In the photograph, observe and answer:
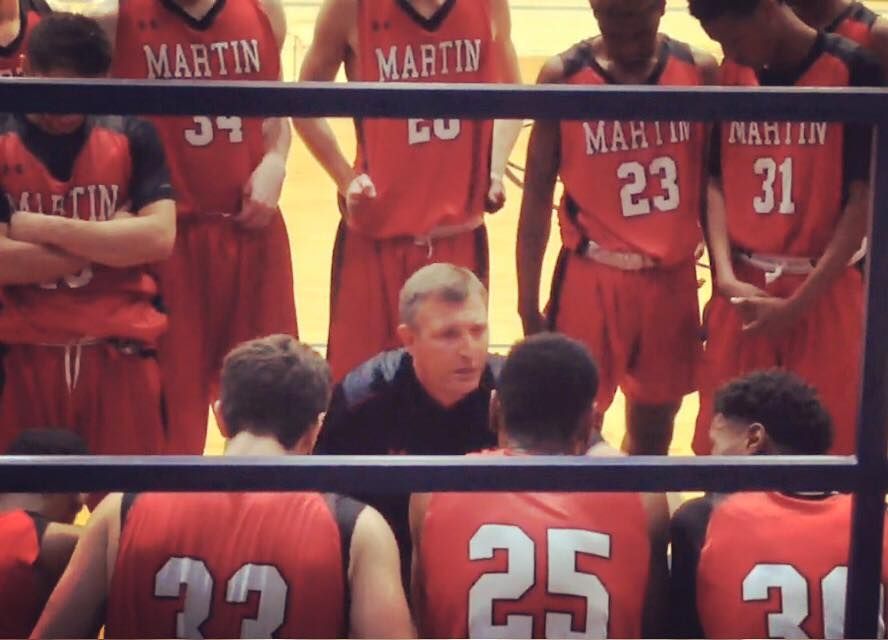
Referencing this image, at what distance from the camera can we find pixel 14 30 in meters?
3.36

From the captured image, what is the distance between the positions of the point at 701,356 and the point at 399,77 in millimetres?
943

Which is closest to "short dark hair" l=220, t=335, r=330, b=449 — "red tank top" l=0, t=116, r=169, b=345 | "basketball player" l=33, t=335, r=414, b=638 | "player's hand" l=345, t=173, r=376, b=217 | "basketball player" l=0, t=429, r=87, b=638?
"basketball player" l=33, t=335, r=414, b=638

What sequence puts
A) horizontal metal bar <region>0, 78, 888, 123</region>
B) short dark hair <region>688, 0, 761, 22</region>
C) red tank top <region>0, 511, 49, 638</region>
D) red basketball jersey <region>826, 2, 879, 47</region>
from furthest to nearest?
red basketball jersey <region>826, 2, 879, 47</region>, short dark hair <region>688, 0, 761, 22</region>, red tank top <region>0, 511, 49, 638</region>, horizontal metal bar <region>0, 78, 888, 123</region>

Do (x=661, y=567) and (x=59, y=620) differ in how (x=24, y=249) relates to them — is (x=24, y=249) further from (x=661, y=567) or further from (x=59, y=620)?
(x=661, y=567)

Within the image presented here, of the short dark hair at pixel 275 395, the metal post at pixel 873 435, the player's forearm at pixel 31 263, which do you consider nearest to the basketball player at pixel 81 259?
the player's forearm at pixel 31 263

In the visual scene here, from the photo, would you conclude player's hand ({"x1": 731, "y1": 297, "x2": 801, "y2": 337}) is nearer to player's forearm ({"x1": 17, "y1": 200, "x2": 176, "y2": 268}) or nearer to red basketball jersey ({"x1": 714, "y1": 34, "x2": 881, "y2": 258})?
red basketball jersey ({"x1": 714, "y1": 34, "x2": 881, "y2": 258})

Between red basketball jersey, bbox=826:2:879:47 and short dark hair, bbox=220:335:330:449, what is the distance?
4.63 ft

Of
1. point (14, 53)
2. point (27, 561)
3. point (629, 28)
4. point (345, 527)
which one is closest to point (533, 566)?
point (345, 527)

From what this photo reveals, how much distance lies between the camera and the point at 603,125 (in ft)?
10.5

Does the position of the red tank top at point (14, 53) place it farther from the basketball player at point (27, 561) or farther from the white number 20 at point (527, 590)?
the white number 20 at point (527, 590)

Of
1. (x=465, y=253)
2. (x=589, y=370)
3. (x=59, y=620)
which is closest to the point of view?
(x=59, y=620)

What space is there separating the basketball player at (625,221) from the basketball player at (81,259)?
2.76 feet

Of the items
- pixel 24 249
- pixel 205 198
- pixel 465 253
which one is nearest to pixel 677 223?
pixel 465 253

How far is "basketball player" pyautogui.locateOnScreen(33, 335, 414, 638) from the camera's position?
2.10m
